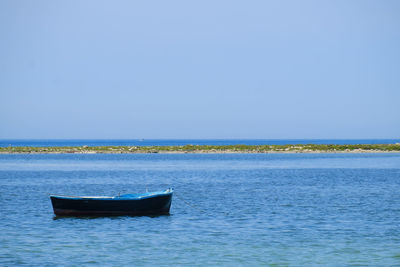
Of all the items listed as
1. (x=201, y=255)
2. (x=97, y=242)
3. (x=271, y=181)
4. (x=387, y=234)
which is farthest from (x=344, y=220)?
(x=271, y=181)

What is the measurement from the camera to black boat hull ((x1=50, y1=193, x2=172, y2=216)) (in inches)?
1259

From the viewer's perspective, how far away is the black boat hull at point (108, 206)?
32.0 meters

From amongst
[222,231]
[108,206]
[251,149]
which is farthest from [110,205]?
[251,149]

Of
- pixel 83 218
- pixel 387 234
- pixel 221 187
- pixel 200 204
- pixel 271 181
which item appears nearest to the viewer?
pixel 387 234

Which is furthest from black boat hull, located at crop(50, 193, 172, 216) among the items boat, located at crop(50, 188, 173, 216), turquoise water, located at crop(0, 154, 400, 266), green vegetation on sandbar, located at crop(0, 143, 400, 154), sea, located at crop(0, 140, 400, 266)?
green vegetation on sandbar, located at crop(0, 143, 400, 154)

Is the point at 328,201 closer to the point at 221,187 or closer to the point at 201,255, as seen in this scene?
the point at 221,187

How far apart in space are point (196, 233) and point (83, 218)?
8.44 meters

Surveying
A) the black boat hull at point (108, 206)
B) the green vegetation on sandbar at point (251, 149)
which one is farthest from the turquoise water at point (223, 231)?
the green vegetation on sandbar at point (251, 149)

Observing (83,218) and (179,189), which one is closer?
(83,218)

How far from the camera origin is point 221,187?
5191 centimetres

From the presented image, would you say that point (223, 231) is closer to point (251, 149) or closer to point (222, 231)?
point (222, 231)

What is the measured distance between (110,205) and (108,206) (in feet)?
0.50

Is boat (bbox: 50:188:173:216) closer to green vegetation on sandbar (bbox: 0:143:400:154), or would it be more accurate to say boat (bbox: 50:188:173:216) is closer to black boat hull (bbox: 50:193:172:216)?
black boat hull (bbox: 50:193:172:216)

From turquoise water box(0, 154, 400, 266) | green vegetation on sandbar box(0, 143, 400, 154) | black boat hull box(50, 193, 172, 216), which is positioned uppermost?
green vegetation on sandbar box(0, 143, 400, 154)
